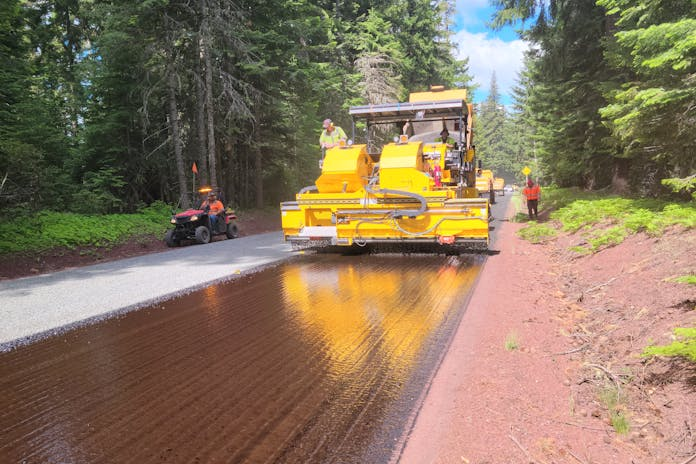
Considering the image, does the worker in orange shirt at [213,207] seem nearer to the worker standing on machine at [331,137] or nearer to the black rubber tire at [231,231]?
the black rubber tire at [231,231]

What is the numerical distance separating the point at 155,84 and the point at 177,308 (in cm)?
1263

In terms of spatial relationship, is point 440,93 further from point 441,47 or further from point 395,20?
point 441,47

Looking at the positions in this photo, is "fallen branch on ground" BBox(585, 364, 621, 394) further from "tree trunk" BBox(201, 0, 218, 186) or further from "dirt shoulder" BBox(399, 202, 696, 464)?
"tree trunk" BBox(201, 0, 218, 186)

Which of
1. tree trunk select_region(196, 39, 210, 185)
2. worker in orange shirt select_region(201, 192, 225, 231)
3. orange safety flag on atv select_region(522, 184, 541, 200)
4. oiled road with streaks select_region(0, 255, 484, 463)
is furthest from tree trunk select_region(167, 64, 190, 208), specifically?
orange safety flag on atv select_region(522, 184, 541, 200)

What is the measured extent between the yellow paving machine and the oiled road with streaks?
289cm

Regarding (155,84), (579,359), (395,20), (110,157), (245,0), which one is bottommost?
(579,359)

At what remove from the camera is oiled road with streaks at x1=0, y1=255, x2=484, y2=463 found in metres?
2.59

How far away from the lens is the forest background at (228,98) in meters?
9.23

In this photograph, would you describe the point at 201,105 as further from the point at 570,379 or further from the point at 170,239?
the point at 570,379

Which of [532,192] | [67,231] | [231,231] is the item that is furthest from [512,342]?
[532,192]

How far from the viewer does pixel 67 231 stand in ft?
34.7

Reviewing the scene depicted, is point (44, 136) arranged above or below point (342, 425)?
above

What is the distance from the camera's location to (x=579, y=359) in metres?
3.68

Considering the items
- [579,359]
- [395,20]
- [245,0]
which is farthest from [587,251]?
[395,20]
